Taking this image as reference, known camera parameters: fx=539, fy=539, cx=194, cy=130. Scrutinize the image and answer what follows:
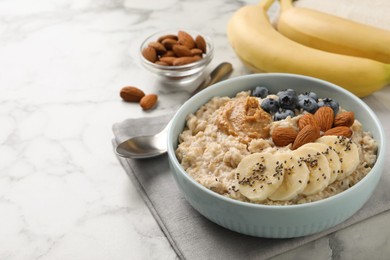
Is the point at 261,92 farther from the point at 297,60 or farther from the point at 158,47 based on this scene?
the point at 158,47

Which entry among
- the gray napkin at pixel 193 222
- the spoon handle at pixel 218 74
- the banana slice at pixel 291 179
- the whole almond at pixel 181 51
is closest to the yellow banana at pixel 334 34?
the spoon handle at pixel 218 74

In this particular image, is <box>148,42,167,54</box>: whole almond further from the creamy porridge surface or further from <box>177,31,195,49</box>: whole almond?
the creamy porridge surface

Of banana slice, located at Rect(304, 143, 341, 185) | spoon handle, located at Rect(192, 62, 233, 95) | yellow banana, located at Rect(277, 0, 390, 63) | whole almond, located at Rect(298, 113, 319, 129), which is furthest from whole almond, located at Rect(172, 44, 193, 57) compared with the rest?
banana slice, located at Rect(304, 143, 341, 185)

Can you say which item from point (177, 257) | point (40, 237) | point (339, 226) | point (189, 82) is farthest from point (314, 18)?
point (40, 237)

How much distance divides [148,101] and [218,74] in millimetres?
246

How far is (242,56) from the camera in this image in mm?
1745

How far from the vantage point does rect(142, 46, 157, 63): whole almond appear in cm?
175

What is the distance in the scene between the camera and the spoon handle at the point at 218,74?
1714mm

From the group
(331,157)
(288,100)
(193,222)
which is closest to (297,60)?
(288,100)

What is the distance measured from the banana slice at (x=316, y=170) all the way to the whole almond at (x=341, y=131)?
0.38 feet

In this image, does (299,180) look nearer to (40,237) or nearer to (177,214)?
(177,214)

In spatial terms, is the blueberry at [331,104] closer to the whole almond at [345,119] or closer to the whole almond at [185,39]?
the whole almond at [345,119]

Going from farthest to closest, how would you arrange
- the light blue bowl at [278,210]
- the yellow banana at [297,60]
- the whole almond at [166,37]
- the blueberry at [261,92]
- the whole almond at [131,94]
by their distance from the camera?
1. the whole almond at [166,37]
2. the whole almond at [131,94]
3. the yellow banana at [297,60]
4. the blueberry at [261,92]
5. the light blue bowl at [278,210]

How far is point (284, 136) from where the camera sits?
1.27m
